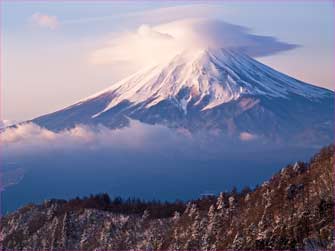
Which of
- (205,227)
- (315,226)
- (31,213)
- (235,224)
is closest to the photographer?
(315,226)

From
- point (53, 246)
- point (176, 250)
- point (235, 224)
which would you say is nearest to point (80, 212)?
point (53, 246)

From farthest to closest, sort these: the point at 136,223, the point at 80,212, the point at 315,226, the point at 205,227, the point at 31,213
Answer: the point at 31,213 < the point at 80,212 < the point at 136,223 < the point at 205,227 < the point at 315,226

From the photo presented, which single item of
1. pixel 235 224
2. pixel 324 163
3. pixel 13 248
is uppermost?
pixel 324 163

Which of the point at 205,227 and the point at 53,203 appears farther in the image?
the point at 53,203

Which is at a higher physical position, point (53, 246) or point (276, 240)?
point (276, 240)

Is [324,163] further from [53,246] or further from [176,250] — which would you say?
[53,246]

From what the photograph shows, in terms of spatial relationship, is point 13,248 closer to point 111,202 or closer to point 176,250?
point 111,202
